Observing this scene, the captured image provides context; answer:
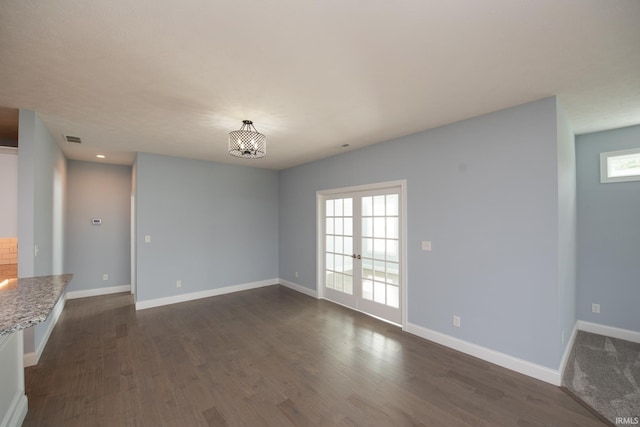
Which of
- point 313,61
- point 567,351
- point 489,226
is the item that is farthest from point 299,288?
point 313,61

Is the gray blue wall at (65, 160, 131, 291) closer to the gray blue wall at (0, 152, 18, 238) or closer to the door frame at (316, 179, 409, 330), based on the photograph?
the gray blue wall at (0, 152, 18, 238)

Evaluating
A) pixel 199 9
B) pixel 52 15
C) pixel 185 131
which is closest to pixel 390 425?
pixel 199 9

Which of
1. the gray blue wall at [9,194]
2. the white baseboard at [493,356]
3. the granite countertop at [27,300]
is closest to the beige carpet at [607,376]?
the white baseboard at [493,356]

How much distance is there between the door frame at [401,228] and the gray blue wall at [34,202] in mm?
3770

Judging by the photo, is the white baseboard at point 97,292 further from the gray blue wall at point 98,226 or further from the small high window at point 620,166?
the small high window at point 620,166

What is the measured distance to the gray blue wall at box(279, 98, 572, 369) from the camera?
8.16 feet

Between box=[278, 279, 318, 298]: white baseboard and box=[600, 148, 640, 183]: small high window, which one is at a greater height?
box=[600, 148, 640, 183]: small high window

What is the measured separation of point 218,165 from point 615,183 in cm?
611

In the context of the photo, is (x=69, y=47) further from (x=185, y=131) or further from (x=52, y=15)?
(x=185, y=131)

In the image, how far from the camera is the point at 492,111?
2795 mm

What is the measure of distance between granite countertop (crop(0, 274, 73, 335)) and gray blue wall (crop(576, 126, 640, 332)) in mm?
5414

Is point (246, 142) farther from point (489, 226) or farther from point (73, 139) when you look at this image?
point (73, 139)

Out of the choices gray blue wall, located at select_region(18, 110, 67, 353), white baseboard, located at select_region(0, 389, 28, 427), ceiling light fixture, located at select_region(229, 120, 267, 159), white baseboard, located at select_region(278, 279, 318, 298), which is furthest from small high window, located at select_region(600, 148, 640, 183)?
gray blue wall, located at select_region(18, 110, 67, 353)

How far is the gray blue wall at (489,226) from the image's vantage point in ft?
8.16
